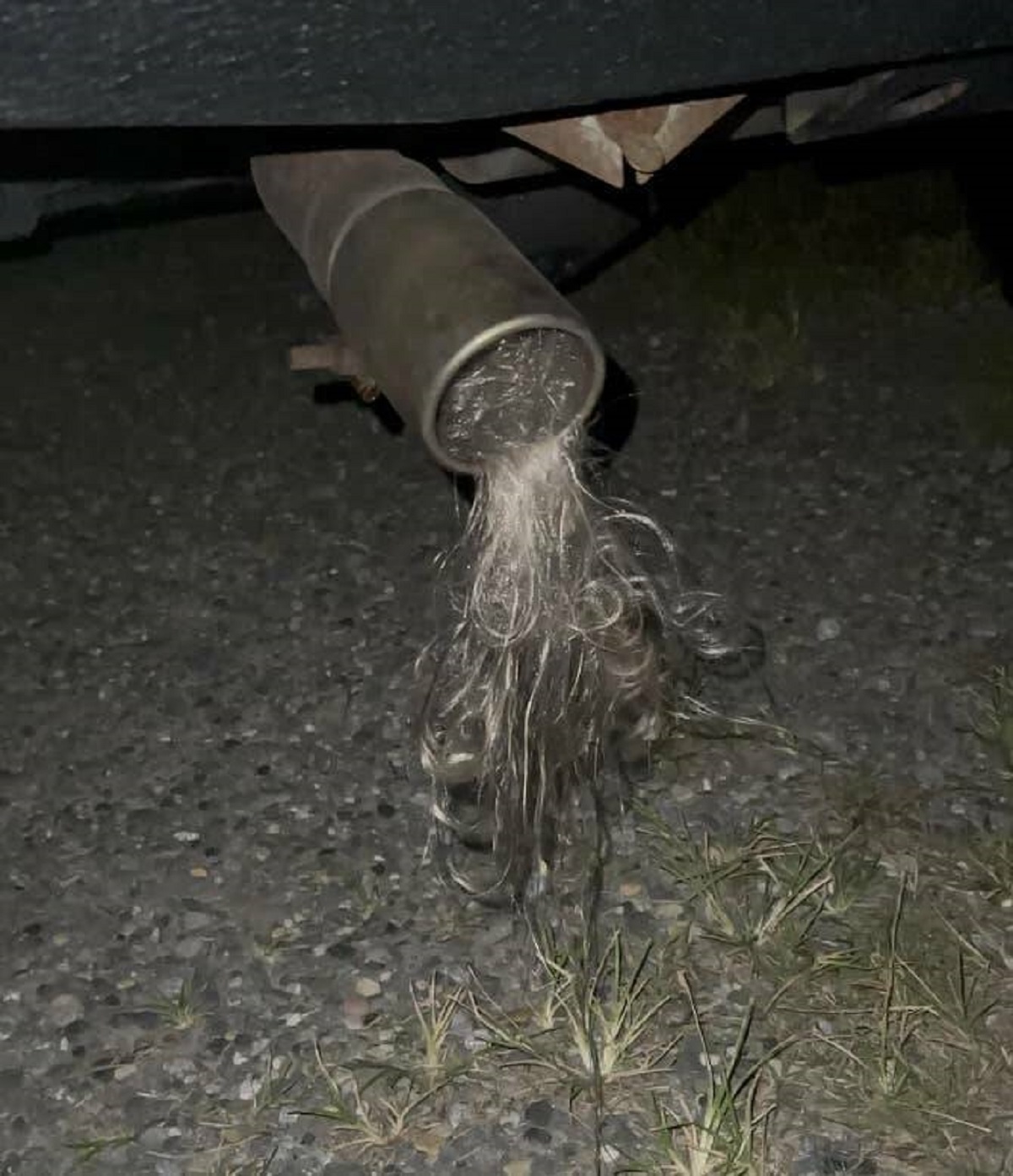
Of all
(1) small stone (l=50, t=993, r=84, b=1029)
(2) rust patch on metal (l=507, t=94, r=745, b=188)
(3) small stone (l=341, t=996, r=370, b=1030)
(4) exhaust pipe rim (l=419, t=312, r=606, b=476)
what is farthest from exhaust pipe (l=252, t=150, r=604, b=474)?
(1) small stone (l=50, t=993, r=84, b=1029)

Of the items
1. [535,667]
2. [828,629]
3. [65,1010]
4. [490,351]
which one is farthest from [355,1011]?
[828,629]

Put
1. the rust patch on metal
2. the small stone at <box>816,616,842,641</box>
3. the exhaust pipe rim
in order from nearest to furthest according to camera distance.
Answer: the exhaust pipe rim, the rust patch on metal, the small stone at <box>816,616,842,641</box>

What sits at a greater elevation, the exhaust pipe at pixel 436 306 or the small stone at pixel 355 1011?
the exhaust pipe at pixel 436 306

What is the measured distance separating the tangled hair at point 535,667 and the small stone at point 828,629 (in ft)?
1.02

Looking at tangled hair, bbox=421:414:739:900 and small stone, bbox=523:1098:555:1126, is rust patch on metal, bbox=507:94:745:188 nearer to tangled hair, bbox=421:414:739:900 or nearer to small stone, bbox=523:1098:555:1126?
tangled hair, bbox=421:414:739:900

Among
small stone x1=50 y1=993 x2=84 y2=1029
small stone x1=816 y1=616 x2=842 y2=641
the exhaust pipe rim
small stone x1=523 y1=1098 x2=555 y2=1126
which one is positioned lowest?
small stone x1=816 y1=616 x2=842 y2=641

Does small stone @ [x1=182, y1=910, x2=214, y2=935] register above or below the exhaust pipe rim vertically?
below

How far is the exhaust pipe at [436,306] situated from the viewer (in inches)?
54.4

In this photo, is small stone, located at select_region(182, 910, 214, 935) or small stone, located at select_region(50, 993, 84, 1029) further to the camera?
small stone, located at select_region(182, 910, 214, 935)

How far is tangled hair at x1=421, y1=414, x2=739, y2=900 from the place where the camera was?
184 cm

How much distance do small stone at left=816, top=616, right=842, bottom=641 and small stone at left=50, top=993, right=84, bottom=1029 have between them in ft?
4.10

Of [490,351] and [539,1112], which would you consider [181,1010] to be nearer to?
[539,1112]

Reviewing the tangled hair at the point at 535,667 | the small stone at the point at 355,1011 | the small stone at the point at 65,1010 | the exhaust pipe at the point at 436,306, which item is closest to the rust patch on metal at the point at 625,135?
the exhaust pipe at the point at 436,306

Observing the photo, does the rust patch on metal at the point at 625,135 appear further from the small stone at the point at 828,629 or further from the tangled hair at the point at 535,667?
the small stone at the point at 828,629
